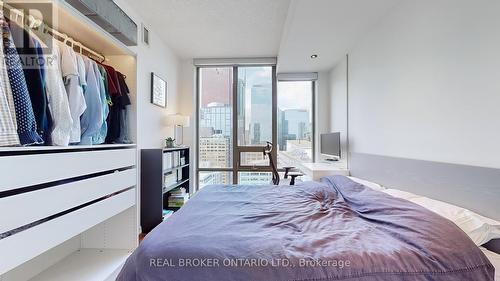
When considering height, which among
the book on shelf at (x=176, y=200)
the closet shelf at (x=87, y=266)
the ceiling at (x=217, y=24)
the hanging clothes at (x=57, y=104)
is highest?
the ceiling at (x=217, y=24)

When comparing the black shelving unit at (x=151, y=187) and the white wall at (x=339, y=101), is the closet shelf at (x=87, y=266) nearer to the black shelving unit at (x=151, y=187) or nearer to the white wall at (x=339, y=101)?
the black shelving unit at (x=151, y=187)

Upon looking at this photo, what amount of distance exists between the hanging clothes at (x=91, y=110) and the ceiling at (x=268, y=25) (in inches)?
42.6

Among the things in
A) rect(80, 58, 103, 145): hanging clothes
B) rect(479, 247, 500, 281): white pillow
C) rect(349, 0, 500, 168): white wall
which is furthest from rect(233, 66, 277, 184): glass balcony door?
rect(479, 247, 500, 281): white pillow

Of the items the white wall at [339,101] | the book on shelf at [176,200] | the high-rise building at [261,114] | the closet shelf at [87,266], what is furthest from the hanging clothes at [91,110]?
the white wall at [339,101]

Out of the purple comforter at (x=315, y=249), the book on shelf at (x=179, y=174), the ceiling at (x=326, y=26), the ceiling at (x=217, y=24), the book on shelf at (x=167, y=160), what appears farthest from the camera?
the book on shelf at (x=179, y=174)

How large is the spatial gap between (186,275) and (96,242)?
6.39 feet

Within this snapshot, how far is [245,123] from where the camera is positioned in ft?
14.4

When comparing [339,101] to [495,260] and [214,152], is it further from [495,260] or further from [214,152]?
[495,260]

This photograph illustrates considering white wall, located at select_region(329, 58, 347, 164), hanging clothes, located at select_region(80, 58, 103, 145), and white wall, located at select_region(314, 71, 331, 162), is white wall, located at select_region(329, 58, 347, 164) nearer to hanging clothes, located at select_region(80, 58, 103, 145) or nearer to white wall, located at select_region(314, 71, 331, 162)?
white wall, located at select_region(314, 71, 331, 162)

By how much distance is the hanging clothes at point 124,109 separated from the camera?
7.67ft

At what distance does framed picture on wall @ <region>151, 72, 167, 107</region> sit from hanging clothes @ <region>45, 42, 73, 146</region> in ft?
4.72

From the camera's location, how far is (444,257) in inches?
36.5

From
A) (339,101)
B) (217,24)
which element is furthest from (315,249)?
(339,101)

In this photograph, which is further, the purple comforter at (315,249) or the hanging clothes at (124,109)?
the hanging clothes at (124,109)
